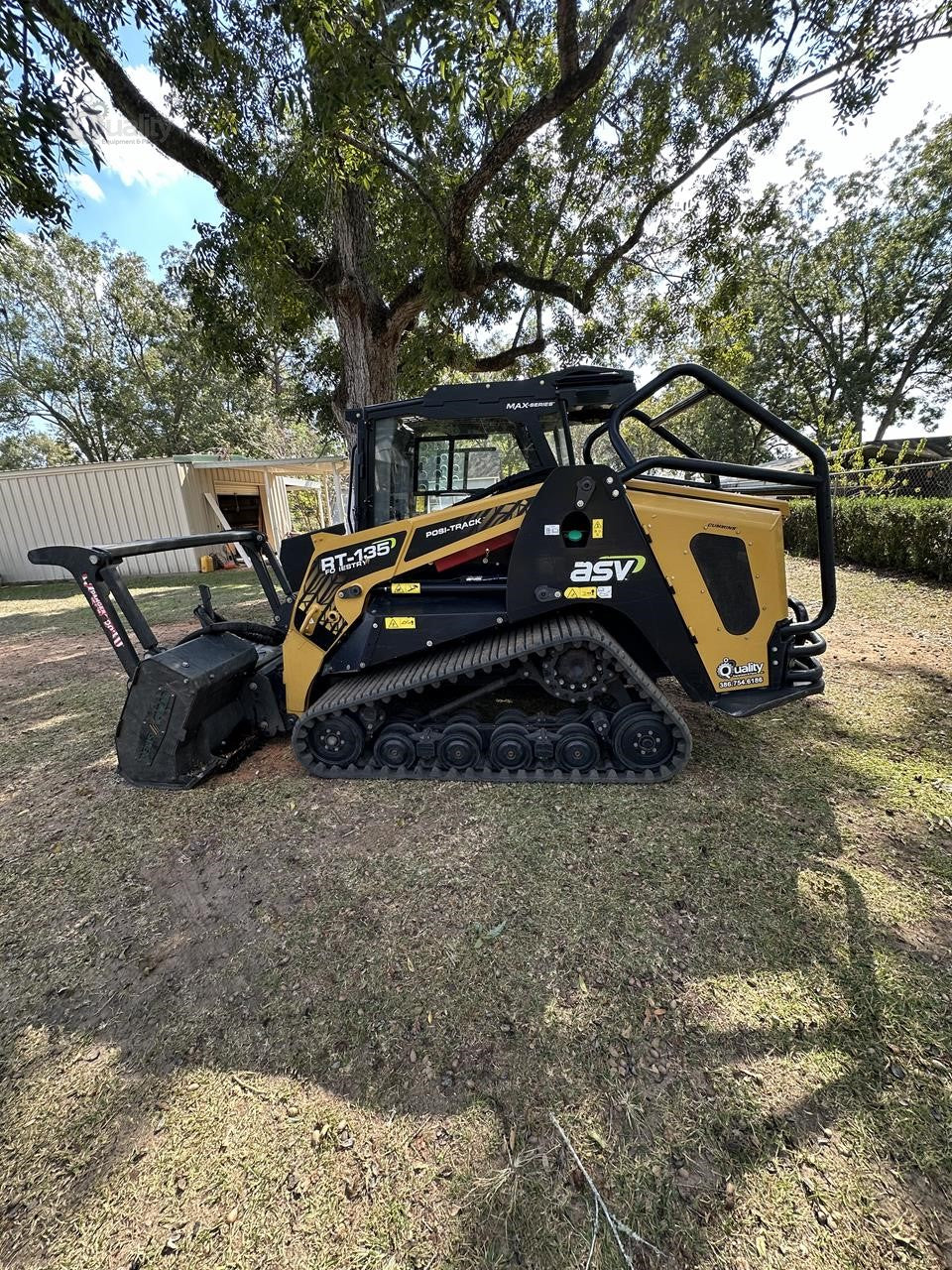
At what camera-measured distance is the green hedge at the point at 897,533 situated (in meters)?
7.63

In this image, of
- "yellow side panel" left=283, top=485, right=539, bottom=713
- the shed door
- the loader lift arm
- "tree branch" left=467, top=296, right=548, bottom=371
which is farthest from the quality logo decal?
the shed door

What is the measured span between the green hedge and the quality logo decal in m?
6.79

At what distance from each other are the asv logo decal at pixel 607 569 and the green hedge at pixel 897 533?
7469mm

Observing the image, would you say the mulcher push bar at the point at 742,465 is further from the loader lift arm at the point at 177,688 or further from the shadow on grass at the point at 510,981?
the loader lift arm at the point at 177,688

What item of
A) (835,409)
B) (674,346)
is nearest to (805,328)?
(835,409)

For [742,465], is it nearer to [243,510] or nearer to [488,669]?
[488,669]

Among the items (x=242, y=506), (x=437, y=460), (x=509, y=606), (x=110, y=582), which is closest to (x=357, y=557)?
(x=437, y=460)

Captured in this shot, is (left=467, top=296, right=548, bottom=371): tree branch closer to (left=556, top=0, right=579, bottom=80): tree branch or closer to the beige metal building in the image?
the beige metal building

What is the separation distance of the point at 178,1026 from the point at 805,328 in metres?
33.8

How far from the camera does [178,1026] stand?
6.20 ft

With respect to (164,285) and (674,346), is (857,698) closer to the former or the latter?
(674,346)

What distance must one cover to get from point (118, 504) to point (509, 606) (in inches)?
586

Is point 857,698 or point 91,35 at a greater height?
point 91,35

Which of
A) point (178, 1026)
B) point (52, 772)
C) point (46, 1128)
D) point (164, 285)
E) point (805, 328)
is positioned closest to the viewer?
point (46, 1128)
